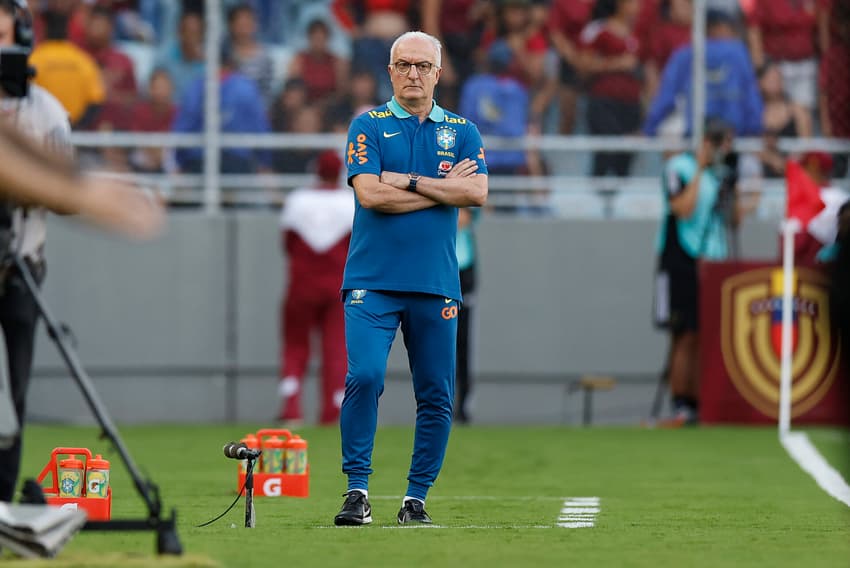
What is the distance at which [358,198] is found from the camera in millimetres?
8164

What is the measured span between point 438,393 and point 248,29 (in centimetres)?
979

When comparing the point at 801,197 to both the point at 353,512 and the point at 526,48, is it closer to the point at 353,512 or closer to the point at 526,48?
the point at 526,48

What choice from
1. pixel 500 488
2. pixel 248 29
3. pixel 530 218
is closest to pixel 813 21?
pixel 530 218

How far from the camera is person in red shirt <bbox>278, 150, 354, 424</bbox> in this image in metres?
16.0

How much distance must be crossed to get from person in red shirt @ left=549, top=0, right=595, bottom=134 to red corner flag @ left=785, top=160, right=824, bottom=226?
2.45 metres

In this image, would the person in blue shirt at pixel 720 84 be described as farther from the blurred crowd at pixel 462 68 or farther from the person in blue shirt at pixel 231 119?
the person in blue shirt at pixel 231 119

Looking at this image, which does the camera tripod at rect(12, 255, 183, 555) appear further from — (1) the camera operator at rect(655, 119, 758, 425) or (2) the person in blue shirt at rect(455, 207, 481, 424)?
(1) the camera operator at rect(655, 119, 758, 425)

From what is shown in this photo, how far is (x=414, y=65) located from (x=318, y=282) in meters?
8.15

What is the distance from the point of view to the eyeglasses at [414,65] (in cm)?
820

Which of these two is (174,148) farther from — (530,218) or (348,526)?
(348,526)

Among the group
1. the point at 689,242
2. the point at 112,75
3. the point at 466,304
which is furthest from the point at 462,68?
the point at 112,75

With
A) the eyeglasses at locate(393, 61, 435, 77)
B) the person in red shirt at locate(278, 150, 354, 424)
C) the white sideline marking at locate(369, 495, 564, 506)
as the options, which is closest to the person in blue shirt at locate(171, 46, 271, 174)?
the person in red shirt at locate(278, 150, 354, 424)

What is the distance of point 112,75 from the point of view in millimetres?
17297

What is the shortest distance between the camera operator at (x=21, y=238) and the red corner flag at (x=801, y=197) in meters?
9.10
